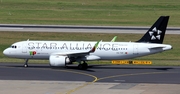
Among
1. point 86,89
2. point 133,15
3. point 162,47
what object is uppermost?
point 133,15

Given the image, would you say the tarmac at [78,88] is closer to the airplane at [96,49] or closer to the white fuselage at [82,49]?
the airplane at [96,49]

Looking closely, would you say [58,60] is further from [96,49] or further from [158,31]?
[158,31]

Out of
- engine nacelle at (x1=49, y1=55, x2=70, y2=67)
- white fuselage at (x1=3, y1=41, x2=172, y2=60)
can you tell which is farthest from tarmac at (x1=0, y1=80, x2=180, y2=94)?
white fuselage at (x1=3, y1=41, x2=172, y2=60)

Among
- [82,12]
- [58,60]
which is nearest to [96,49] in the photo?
[58,60]

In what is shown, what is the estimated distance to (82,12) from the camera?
127750mm

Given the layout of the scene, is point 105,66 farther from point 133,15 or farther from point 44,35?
point 133,15

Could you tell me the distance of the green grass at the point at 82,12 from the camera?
109 metres

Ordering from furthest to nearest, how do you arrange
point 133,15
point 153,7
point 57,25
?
point 153,7, point 133,15, point 57,25

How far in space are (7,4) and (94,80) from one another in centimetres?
10190

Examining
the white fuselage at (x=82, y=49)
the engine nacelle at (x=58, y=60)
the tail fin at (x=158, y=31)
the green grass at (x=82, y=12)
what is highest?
the green grass at (x=82, y=12)

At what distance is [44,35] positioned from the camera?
87.2 metres

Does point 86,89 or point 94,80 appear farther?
point 94,80

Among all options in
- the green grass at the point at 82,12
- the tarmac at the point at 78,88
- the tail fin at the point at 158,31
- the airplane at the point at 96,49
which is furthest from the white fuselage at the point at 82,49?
the green grass at the point at 82,12

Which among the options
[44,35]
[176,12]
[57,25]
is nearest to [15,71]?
[44,35]
